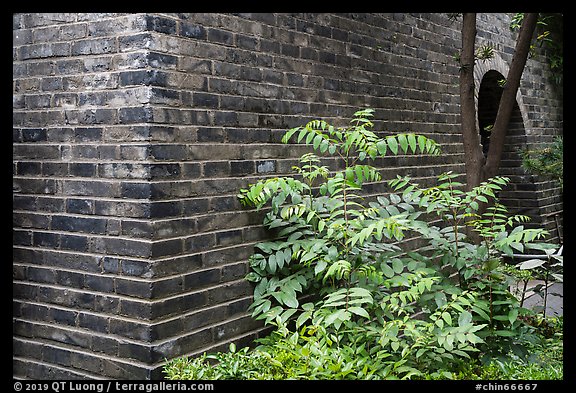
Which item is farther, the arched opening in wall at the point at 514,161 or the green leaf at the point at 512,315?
the arched opening in wall at the point at 514,161

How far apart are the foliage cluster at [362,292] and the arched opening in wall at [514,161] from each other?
4.65 m

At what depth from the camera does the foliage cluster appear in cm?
334

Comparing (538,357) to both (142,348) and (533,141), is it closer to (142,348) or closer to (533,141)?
(142,348)

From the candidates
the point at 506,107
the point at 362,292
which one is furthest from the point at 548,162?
the point at 362,292

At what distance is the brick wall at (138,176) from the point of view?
136 inches

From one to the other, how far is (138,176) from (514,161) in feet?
22.1

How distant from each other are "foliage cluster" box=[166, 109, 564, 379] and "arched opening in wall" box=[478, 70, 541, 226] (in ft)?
15.3

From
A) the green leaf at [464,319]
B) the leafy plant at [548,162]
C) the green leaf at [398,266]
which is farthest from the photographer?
the leafy plant at [548,162]

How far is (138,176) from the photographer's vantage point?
11.3 ft

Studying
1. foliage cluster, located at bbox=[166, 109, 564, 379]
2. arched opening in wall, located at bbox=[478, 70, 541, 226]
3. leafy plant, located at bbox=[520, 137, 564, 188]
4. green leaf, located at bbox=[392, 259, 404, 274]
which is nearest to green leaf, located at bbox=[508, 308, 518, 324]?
foliage cluster, located at bbox=[166, 109, 564, 379]

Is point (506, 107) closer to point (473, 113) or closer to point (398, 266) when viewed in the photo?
point (473, 113)

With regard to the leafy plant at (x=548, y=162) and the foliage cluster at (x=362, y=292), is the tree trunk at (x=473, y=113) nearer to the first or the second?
the foliage cluster at (x=362, y=292)

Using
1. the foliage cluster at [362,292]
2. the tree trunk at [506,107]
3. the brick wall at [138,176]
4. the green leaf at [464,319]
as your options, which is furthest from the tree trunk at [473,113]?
the green leaf at [464,319]
